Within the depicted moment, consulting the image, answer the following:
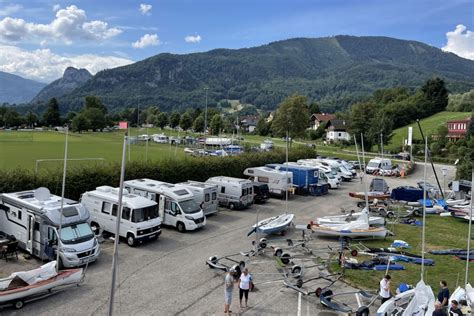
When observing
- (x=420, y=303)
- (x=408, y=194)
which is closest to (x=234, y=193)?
(x=408, y=194)

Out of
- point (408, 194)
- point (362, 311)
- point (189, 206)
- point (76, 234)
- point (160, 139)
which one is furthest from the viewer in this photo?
point (160, 139)

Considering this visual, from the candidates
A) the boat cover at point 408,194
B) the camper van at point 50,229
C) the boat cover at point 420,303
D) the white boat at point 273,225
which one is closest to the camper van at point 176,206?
the white boat at point 273,225

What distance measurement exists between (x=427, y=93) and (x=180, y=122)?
77427 mm

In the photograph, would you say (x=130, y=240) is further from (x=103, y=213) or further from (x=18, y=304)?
(x=18, y=304)

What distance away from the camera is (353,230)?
22750mm

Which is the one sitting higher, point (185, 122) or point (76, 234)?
point (185, 122)

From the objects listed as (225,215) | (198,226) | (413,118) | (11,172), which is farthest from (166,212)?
(413,118)

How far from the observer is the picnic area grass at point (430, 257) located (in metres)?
16.6

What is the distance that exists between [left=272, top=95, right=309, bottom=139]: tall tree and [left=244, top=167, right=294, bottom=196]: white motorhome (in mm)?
27499

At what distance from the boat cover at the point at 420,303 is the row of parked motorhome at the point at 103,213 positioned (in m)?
13.0

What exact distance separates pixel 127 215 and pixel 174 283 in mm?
5973

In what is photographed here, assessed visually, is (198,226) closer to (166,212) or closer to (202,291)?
(166,212)

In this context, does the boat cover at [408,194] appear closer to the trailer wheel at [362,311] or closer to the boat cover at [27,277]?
the trailer wheel at [362,311]

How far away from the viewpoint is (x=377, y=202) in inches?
1283
